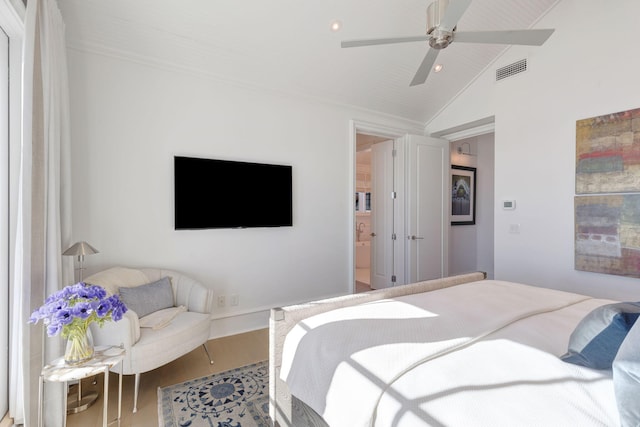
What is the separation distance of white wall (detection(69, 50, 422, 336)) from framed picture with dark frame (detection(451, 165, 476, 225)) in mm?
2143

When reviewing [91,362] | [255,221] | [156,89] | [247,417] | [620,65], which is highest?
[620,65]

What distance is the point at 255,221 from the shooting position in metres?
3.23

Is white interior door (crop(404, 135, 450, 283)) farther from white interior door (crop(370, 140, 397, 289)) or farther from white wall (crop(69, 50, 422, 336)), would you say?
white wall (crop(69, 50, 422, 336))

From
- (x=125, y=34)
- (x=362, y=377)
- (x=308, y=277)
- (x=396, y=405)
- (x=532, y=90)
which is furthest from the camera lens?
(x=308, y=277)

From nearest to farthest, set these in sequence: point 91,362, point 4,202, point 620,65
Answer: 1. point 91,362
2. point 4,202
3. point 620,65

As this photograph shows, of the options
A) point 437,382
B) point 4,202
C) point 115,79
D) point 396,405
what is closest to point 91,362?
point 4,202

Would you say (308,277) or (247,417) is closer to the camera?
(247,417)

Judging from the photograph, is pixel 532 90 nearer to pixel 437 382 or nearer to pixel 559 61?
pixel 559 61

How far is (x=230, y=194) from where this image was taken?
308 centimetres

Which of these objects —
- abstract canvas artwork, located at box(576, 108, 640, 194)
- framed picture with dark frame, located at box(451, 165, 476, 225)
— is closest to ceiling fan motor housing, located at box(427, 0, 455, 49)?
abstract canvas artwork, located at box(576, 108, 640, 194)

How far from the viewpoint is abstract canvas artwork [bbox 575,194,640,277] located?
103 inches

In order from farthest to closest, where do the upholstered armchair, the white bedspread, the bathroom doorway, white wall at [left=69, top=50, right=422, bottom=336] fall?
the bathroom doorway
white wall at [left=69, top=50, right=422, bottom=336]
the upholstered armchair
the white bedspread

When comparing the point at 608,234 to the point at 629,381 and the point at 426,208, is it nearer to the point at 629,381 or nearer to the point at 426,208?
the point at 426,208

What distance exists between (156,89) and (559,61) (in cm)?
394
